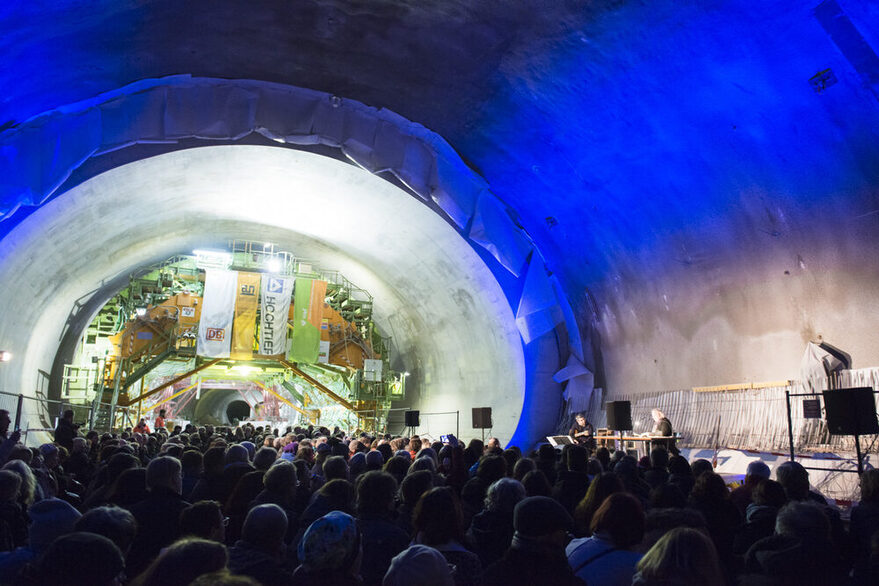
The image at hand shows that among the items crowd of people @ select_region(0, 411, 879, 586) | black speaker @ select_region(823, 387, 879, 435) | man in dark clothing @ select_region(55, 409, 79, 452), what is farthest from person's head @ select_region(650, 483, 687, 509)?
man in dark clothing @ select_region(55, 409, 79, 452)

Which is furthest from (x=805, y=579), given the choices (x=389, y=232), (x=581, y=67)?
(x=389, y=232)

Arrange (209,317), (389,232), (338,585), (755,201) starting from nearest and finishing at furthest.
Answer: (338,585) → (755,201) → (389,232) → (209,317)

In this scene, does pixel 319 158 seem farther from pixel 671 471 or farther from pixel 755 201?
pixel 671 471

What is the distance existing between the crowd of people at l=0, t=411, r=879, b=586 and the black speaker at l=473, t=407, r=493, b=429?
10514mm

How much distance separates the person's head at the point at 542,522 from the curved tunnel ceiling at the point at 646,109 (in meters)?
7.30

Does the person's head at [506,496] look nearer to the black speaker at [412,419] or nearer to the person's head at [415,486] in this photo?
the person's head at [415,486]

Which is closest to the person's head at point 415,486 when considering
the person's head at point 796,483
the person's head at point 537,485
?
the person's head at point 537,485

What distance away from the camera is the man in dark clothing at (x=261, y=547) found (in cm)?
322

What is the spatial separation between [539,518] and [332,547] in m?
0.97

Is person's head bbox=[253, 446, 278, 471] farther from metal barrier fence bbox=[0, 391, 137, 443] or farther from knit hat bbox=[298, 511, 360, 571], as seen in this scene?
metal barrier fence bbox=[0, 391, 137, 443]

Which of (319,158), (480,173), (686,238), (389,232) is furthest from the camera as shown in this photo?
(389,232)

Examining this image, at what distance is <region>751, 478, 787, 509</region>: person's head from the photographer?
4.86m

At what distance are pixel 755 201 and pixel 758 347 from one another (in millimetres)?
2361

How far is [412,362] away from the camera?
87.7 ft
